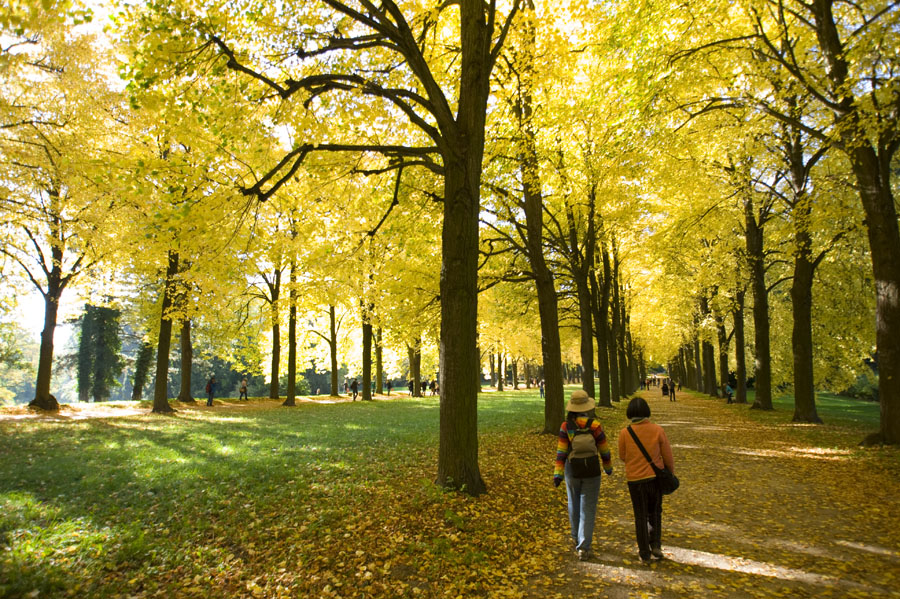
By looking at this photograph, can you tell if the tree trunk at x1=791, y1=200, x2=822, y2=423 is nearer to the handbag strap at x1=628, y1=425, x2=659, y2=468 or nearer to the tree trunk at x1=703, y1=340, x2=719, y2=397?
the handbag strap at x1=628, y1=425, x2=659, y2=468

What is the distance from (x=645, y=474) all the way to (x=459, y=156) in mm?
4655

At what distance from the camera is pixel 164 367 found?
1869cm

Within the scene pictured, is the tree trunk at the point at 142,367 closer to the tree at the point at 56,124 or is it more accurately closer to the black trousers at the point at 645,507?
the tree at the point at 56,124

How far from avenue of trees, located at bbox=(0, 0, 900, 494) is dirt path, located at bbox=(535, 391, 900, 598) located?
6.94 feet

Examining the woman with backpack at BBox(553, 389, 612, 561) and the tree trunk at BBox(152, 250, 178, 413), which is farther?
the tree trunk at BBox(152, 250, 178, 413)

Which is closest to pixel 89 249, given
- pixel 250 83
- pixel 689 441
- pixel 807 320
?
pixel 250 83

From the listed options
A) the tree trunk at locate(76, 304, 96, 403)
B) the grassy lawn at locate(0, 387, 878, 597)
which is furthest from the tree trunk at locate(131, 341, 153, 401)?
the grassy lawn at locate(0, 387, 878, 597)

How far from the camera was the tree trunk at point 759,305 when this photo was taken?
1878cm

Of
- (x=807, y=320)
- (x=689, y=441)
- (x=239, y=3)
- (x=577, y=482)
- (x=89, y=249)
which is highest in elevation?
(x=239, y=3)

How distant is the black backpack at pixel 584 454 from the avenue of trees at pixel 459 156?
74.3 inches

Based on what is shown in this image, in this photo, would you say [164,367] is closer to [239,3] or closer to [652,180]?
[239,3]

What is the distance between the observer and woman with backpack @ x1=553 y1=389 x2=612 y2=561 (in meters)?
4.81

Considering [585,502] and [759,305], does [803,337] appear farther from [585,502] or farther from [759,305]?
[585,502]

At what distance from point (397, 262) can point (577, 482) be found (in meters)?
8.10
